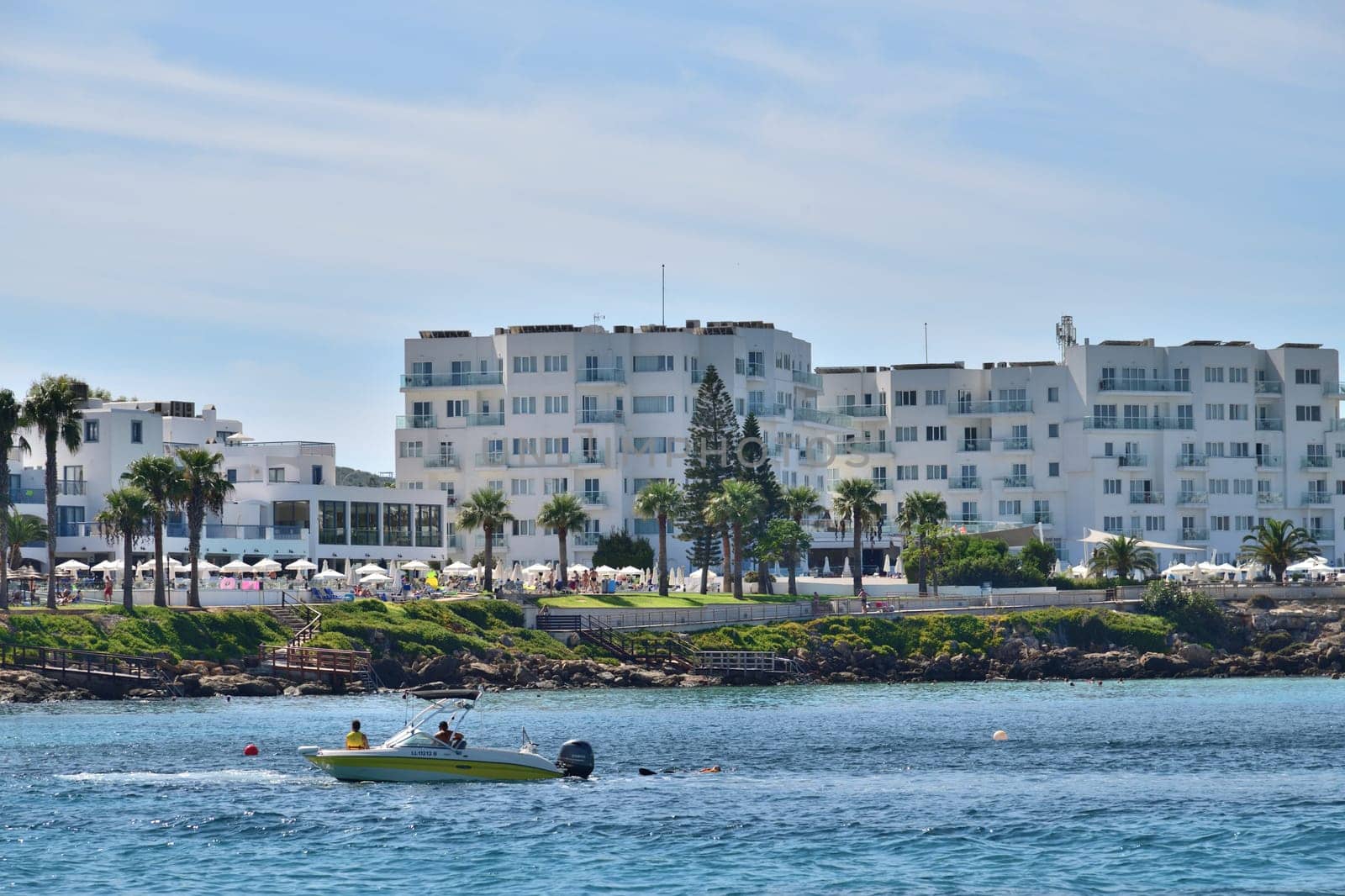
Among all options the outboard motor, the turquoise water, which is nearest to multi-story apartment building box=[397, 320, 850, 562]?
the turquoise water

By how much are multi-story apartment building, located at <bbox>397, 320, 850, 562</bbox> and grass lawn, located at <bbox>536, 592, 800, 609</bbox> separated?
18.9 m

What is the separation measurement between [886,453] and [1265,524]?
29203mm

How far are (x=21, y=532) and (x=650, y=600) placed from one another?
114ft

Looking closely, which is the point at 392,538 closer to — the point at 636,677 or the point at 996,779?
the point at 636,677

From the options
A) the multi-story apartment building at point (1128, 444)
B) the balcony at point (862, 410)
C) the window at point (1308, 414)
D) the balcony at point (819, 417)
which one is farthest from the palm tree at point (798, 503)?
the window at point (1308, 414)

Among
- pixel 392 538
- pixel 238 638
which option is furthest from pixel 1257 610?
pixel 238 638

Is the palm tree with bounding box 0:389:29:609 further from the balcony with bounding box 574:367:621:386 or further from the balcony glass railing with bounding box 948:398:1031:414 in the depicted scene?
the balcony glass railing with bounding box 948:398:1031:414

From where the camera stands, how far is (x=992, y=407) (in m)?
155

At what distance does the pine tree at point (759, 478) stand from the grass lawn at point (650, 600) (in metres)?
4.08

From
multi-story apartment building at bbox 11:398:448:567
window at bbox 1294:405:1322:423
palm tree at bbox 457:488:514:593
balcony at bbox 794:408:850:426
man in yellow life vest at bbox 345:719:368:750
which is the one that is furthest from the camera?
window at bbox 1294:405:1322:423

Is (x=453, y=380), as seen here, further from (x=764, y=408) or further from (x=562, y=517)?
(x=562, y=517)

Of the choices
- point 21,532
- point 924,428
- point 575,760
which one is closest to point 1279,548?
point 924,428

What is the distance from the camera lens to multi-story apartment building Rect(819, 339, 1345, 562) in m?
152

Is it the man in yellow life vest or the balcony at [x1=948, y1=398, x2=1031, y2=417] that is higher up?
the balcony at [x1=948, y1=398, x2=1031, y2=417]
